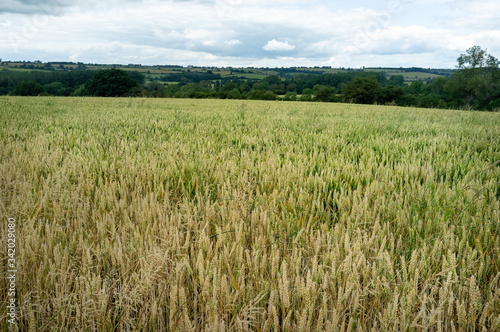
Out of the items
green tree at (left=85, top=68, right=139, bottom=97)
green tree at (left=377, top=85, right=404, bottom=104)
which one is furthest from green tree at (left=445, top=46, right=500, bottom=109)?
green tree at (left=85, top=68, right=139, bottom=97)

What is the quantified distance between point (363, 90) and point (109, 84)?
5044cm

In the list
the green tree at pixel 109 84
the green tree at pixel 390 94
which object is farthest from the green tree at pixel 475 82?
the green tree at pixel 109 84

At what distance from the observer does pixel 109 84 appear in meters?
58.8

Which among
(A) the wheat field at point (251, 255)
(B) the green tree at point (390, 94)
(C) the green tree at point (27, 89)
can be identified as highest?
(B) the green tree at point (390, 94)

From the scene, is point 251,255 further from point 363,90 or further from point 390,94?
point 390,94

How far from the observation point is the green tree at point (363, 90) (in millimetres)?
59719

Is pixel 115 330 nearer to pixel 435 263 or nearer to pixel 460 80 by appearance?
pixel 435 263

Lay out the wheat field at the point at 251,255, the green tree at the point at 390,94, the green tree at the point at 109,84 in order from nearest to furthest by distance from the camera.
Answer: the wheat field at the point at 251,255
the green tree at the point at 109,84
the green tree at the point at 390,94

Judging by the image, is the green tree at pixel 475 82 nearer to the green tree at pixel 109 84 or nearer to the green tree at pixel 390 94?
the green tree at pixel 390 94

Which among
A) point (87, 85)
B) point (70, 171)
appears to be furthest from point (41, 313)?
point (87, 85)

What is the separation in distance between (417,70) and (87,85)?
485 ft

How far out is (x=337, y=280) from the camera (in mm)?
1271

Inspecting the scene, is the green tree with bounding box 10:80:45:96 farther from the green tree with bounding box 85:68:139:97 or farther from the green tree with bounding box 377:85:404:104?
the green tree with bounding box 377:85:404:104

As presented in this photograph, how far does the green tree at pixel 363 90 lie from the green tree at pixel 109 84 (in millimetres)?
43733
